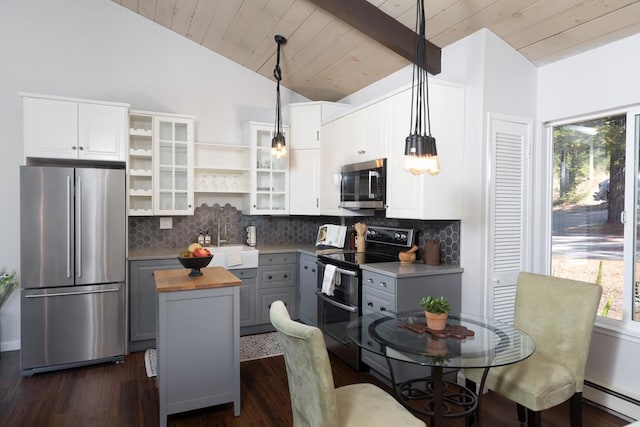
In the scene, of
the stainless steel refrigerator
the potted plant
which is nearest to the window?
the potted plant

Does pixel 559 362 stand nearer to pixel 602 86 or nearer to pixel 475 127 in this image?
pixel 475 127

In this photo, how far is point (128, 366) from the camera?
3.33m

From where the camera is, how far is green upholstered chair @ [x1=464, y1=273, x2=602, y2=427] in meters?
2.00

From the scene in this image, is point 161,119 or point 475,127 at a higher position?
point 161,119

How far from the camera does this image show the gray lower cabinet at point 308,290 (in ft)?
13.0

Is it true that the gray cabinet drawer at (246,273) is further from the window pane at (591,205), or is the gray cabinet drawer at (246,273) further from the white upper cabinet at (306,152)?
the window pane at (591,205)

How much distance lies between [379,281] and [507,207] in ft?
3.76

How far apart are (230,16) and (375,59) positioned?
1450 mm

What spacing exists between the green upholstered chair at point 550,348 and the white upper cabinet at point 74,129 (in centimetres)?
346

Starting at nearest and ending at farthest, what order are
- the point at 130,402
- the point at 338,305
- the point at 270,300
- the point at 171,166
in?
the point at 130,402 → the point at 338,305 → the point at 171,166 → the point at 270,300

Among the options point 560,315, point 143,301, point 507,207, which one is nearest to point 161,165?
point 143,301

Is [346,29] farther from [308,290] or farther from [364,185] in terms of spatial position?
[308,290]

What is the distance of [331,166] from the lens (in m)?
4.17

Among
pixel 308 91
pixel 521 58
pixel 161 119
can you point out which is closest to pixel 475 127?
pixel 521 58
